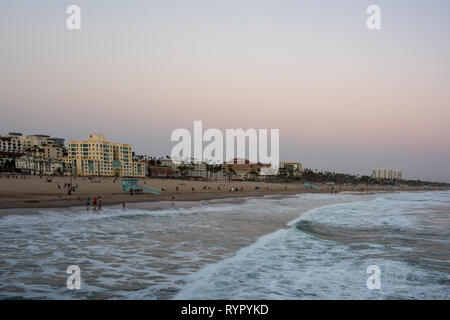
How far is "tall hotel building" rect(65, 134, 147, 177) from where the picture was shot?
13150cm

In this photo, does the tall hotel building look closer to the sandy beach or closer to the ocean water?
the sandy beach

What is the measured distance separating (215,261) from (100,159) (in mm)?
138542

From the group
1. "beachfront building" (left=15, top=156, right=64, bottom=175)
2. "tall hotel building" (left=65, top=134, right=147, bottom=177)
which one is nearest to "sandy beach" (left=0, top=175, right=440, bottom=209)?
"beachfront building" (left=15, top=156, right=64, bottom=175)

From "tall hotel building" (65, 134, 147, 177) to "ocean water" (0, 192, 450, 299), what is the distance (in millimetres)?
121650

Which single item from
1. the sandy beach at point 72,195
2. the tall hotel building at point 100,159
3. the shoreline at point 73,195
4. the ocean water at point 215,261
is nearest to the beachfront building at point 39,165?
the tall hotel building at point 100,159

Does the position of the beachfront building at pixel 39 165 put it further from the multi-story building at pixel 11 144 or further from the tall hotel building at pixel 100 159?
the multi-story building at pixel 11 144

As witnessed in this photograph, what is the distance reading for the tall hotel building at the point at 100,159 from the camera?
132 m

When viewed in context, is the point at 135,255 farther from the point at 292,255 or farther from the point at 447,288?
the point at 447,288

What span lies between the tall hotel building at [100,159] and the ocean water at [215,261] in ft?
399

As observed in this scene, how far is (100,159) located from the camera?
5418 inches
